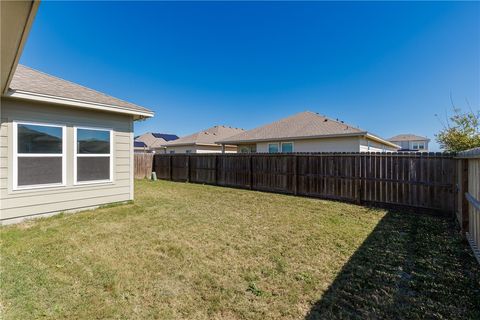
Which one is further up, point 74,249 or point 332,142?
point 332,142

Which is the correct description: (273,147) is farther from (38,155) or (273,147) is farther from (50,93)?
(38,155)

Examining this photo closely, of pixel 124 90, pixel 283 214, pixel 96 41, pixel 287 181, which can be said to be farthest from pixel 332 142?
pixel 124 90

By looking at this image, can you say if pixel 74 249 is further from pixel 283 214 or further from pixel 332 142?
pixel 332 142

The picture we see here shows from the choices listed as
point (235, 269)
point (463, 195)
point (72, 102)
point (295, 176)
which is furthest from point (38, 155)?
point (463, 195)

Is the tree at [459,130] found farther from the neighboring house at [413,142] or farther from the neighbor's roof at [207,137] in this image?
the neighboring house at [413,142]

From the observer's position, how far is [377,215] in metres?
6.04

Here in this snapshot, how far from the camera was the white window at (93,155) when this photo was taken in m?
6.00

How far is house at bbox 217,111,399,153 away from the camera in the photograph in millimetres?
11891

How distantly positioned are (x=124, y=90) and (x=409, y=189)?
22011mm

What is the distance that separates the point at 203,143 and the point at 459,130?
1794 centimetres

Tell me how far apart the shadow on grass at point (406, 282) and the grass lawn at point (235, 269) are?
15 mm

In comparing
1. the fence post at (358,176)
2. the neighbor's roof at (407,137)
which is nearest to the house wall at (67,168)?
the fence post at (358,176)

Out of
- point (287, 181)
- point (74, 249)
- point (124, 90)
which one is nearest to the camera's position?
point (74, 249)

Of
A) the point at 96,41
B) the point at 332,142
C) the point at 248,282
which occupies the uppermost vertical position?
the point at 96,41
